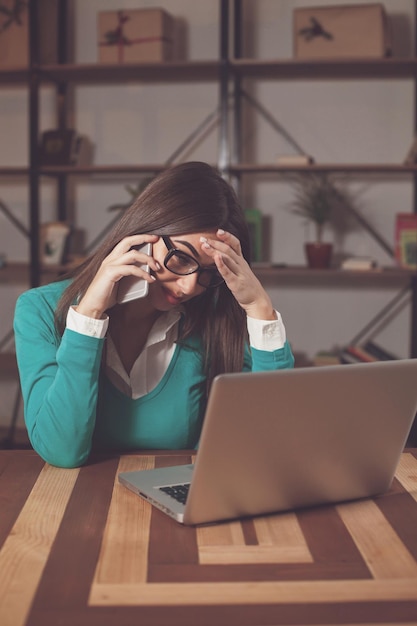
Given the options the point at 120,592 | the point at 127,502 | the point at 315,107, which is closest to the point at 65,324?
the point at 127,502

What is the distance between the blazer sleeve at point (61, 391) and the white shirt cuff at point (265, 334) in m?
0.32

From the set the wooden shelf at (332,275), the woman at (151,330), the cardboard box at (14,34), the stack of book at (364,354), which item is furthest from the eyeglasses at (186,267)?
the cardboard box at (14,34)

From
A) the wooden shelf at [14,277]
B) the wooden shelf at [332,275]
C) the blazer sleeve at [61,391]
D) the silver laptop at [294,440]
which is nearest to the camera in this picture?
the silver laptop at [294,440]

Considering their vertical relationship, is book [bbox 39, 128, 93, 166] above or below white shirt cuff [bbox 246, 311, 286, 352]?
above

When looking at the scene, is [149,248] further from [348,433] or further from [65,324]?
[348,433]

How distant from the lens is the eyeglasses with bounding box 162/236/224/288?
1.47 meters

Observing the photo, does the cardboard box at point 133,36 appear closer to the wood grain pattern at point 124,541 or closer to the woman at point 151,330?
the woman at point 151,330

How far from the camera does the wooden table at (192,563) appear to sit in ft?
2.80

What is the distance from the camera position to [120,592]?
35.2 inches

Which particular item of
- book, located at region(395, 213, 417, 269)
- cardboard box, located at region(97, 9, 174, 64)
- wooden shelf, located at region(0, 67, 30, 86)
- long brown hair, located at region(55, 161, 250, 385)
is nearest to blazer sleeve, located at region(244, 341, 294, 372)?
long brown hair, located at region(55, 161, 250, 385)

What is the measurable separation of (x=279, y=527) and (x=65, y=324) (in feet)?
2.10

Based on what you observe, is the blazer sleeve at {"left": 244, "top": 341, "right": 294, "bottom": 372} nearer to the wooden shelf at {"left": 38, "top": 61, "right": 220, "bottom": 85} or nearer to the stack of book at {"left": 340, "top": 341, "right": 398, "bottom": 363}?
the stack of book at {"left": 340, "top": 341, "right": 398, "bottom": 363}

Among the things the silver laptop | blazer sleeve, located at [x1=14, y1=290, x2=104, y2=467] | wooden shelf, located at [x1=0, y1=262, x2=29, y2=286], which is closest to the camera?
the silver laptop

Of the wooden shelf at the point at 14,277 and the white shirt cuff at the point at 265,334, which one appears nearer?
the white shirt cuff at the point at 265,334
